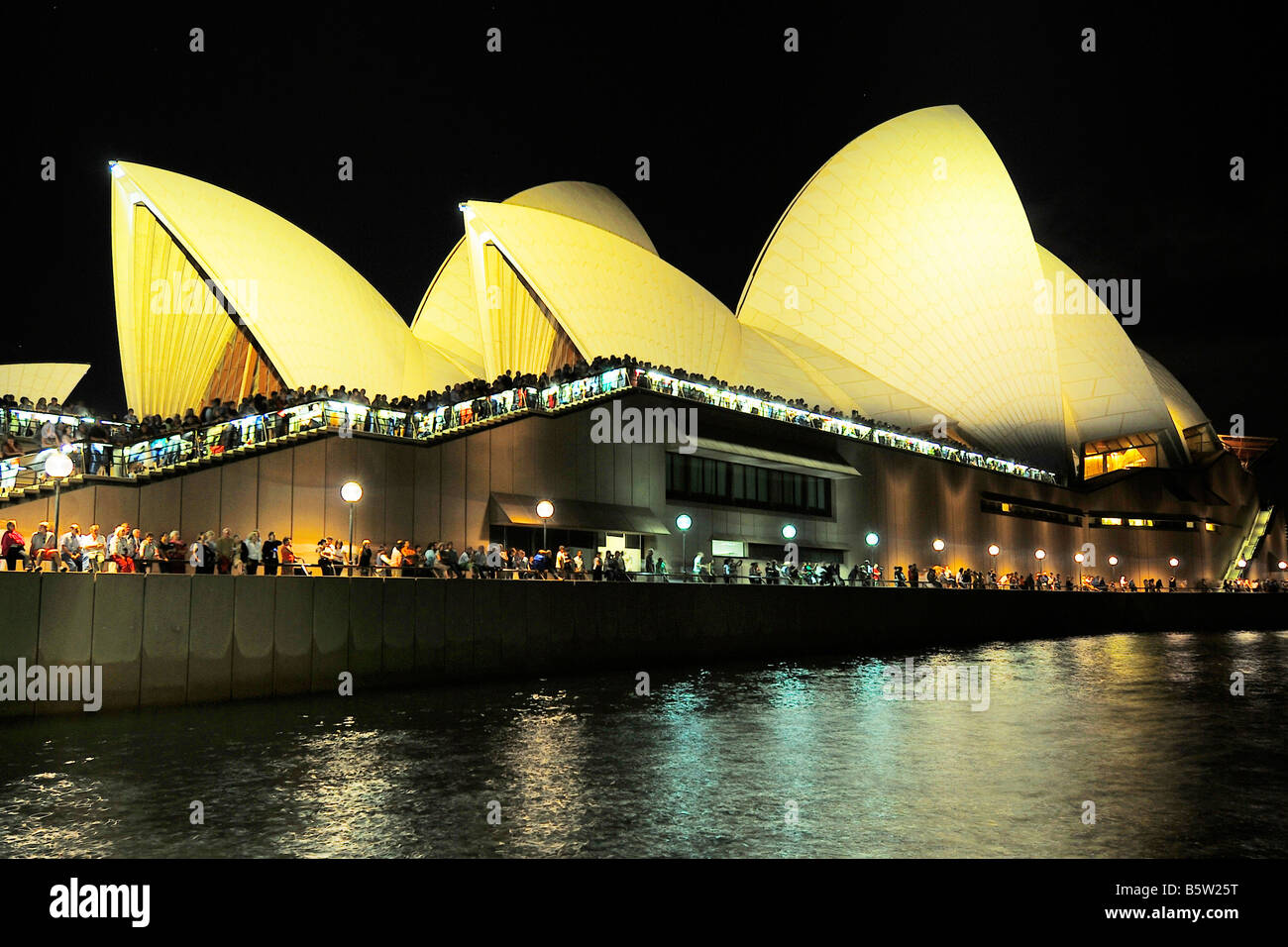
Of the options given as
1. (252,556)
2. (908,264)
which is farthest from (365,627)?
(908,264)

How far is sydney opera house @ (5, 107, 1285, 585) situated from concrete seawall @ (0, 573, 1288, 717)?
409cm

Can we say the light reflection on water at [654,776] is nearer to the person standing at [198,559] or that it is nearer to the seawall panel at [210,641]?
the seawall panel at [210,641]

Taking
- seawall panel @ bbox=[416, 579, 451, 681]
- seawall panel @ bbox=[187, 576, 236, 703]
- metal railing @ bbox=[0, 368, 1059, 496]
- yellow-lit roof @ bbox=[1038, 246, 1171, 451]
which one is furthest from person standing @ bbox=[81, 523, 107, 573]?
yellow-lit roof @ bbox=[1038, 246, 1171, 451]

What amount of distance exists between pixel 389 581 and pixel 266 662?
2609 mm

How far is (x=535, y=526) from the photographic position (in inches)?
981

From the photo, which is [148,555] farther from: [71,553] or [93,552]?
[71,553]

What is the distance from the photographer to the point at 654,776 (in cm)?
1010

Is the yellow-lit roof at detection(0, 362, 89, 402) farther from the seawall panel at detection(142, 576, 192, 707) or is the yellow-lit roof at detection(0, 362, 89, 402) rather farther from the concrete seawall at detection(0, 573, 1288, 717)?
the seawall panel at detection(142, 576, 192, 707)

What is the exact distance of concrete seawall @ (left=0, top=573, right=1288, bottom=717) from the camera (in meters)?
13.6

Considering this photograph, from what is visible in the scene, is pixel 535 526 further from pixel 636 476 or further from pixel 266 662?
pixel 266 662

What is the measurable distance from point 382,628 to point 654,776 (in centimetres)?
837
